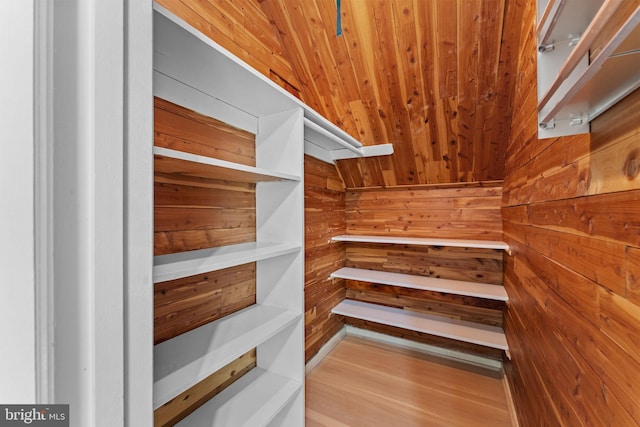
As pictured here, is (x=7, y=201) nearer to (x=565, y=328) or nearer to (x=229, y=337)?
(x=229, y=337)

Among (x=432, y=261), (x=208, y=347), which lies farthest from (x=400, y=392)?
(x=208, y=347)

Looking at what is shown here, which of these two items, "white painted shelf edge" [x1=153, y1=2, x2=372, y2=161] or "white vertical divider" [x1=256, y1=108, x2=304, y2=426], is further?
"white vertical divider" [x1=256, y1=108, x2=304, y2=426]

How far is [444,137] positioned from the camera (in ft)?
6.37

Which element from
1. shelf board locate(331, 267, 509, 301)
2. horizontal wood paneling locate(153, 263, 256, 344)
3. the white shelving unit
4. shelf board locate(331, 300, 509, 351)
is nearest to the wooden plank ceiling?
the white shelving unit

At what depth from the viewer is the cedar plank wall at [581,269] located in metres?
A: 0.54

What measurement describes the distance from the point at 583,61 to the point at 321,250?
1.96m

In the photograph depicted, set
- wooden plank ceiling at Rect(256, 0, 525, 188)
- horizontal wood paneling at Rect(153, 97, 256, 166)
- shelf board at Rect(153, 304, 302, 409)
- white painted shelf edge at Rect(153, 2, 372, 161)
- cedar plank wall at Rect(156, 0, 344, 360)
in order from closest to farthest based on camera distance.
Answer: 1. white painted shelf edge at Rect(153, 2, 372, 161)
2. shelf board at Rect(153, 304, 302, 409)
3. horizontal wood paneling at Rect(153, 97, 256, 166)
4. cedar plank wall at Rect(156, 0, 344, 360)
5. wooden plank ceiling at Rect(256, 0, 525, 188)

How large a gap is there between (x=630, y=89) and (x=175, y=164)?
1236 millimetres

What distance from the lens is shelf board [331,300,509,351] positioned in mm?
1918

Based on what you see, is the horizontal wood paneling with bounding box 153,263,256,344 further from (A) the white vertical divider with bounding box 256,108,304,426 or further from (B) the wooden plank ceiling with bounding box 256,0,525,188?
(B) the wooden plank ceiling with bounding box 256,0,525,188

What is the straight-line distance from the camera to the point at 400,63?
1.58m

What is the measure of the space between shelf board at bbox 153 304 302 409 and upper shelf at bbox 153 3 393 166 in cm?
106

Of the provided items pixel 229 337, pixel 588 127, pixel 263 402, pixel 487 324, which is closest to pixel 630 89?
pixel 588 127

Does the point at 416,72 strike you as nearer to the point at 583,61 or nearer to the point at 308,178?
the point at 308,178
